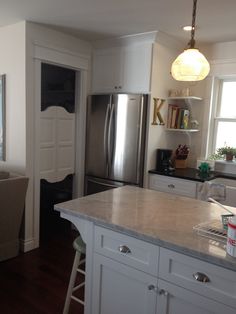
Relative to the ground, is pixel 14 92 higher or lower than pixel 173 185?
higher

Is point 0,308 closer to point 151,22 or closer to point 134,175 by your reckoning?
point 134,175

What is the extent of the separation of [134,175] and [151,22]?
5.49 ft

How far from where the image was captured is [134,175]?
3537 mm

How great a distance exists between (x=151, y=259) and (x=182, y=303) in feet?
0.81

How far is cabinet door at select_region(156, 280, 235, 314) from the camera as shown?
1.33 m

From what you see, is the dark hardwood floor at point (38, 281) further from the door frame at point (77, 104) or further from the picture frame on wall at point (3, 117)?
the picture frame on wall at point (3, 117)

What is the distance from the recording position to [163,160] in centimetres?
362

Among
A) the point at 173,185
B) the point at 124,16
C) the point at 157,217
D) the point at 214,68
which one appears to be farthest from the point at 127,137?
the point at 157,217

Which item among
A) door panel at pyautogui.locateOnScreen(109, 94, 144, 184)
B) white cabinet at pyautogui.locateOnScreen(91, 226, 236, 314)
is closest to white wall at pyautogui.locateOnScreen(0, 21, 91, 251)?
door panel at pyautogui.locateOnScreen(109, 94, 144, 184)

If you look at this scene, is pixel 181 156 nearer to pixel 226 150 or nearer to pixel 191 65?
pixel 226 150

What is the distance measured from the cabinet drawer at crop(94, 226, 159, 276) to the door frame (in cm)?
184

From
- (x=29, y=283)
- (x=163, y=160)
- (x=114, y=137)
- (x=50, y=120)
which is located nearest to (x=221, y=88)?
(x=163, y=160)

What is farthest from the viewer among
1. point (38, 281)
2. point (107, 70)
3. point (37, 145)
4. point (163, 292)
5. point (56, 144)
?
point (107, 70)

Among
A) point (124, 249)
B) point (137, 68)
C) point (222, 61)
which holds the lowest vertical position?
point (124, 249)
